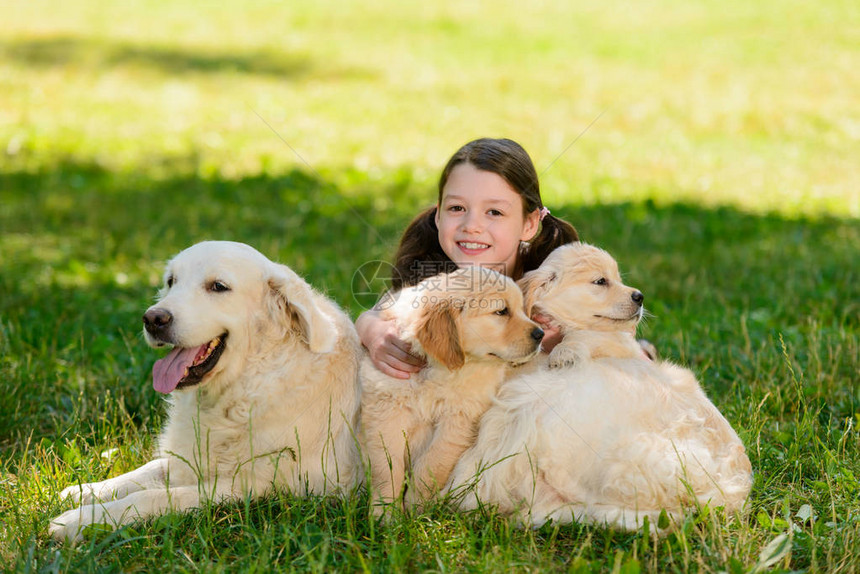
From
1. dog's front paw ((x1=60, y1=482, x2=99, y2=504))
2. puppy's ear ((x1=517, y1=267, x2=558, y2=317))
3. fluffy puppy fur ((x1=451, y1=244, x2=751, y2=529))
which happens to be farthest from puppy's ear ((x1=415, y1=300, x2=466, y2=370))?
dog's front paw ((x1=60, y1=482, x2=99, y2=504))

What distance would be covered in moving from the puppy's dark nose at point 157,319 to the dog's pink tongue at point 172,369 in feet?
0.54

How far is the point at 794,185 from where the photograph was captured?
1045 centimetres

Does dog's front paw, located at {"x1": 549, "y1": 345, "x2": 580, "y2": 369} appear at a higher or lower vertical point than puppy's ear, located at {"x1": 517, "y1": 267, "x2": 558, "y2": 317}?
lower

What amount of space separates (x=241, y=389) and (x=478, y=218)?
1.53 metres

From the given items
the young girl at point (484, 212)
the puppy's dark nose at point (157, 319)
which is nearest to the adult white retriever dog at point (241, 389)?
the puppy's dark nose at point (157, 319)

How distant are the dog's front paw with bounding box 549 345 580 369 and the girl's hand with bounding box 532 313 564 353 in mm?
237

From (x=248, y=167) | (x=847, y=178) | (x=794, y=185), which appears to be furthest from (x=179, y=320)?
(x=847, y=178)

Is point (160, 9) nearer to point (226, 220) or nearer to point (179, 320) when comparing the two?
point (226, 220)

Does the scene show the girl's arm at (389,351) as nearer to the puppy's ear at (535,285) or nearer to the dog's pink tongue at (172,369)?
the puppy's ear at (535,285)

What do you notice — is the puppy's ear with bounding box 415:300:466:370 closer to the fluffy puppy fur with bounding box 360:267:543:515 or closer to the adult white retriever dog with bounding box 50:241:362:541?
the fluffy puppy fur with bounding box 360:267:543:515

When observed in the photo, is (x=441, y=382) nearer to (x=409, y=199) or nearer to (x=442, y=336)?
(x=442, y=336)

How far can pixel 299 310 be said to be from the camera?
11.1 feet

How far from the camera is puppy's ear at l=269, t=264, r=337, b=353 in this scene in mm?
3393

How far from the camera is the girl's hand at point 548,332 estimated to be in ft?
12.4
